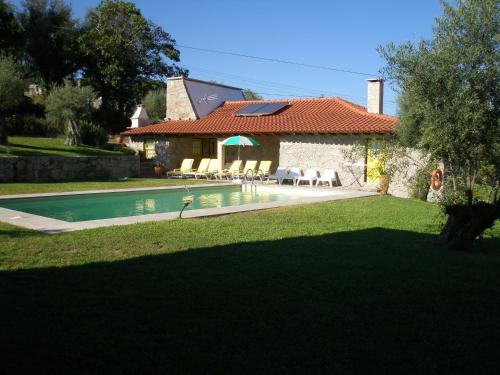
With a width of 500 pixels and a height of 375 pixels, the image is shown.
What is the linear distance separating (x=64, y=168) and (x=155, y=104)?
70.6ft

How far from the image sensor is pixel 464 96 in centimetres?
772

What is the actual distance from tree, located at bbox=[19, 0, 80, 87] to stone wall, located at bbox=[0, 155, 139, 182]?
18943 millimetres

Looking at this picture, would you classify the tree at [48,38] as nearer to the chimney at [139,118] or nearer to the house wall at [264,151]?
the chimney at [139,118]

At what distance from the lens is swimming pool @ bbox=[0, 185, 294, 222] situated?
1260cm

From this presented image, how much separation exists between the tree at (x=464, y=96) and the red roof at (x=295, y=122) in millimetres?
10606

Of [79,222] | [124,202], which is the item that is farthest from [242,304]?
[124,202]

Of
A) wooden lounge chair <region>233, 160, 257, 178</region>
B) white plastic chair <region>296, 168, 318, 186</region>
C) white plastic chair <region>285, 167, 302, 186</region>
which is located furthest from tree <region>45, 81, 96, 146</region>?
white plastic chair <region>296, 168, 318, 186</region>

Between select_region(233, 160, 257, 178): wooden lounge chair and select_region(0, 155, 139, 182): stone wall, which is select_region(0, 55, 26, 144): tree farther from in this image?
select_region(233, 160, 257, 178): wooden lounge chair

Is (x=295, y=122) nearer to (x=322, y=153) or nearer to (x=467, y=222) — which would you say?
(x=322, y=153)

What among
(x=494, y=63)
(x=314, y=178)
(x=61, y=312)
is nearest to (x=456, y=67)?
(x=494, y=63)

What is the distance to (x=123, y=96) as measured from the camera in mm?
40312

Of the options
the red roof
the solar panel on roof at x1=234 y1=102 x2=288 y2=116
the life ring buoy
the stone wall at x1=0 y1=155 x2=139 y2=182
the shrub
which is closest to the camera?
the life ring buoy

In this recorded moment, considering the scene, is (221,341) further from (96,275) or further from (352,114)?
(352,114)

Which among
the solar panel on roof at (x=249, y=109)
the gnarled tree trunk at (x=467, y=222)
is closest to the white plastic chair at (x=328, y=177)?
the solar panel on roof at (x=249, y=109)
